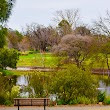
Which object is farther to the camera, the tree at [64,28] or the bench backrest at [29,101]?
the tree at [64,28]

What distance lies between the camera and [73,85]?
16.2 meters

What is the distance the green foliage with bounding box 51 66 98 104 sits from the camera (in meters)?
16.1

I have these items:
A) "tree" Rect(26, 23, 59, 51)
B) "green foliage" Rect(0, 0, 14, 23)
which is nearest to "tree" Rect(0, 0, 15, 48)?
"green foliage" Rect(0, 0, 14, 23)

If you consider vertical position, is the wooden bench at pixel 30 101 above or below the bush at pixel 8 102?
above

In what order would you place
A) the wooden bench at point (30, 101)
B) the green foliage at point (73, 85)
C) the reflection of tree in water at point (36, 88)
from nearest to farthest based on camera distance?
the wooden bench at point (30, 101)
the green foliage at point (73, 85)
the reflection of tree in water at point (36, 88)

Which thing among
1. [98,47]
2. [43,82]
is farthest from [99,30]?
[43,82]

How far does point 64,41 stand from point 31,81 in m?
30.1

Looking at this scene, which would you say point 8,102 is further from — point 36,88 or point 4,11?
point 4,11

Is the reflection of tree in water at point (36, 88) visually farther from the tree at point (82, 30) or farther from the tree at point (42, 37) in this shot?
the tree at point (42, 37)

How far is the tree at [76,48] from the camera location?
1746 inches

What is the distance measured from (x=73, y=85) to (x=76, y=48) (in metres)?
28.7

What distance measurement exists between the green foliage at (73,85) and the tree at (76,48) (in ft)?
89.3

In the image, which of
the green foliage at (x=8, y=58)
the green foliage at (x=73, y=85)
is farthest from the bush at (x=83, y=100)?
the green foliage at (x=8, y=58)

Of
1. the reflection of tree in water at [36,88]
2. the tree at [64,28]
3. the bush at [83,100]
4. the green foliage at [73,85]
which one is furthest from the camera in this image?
the tree at [64,28]
